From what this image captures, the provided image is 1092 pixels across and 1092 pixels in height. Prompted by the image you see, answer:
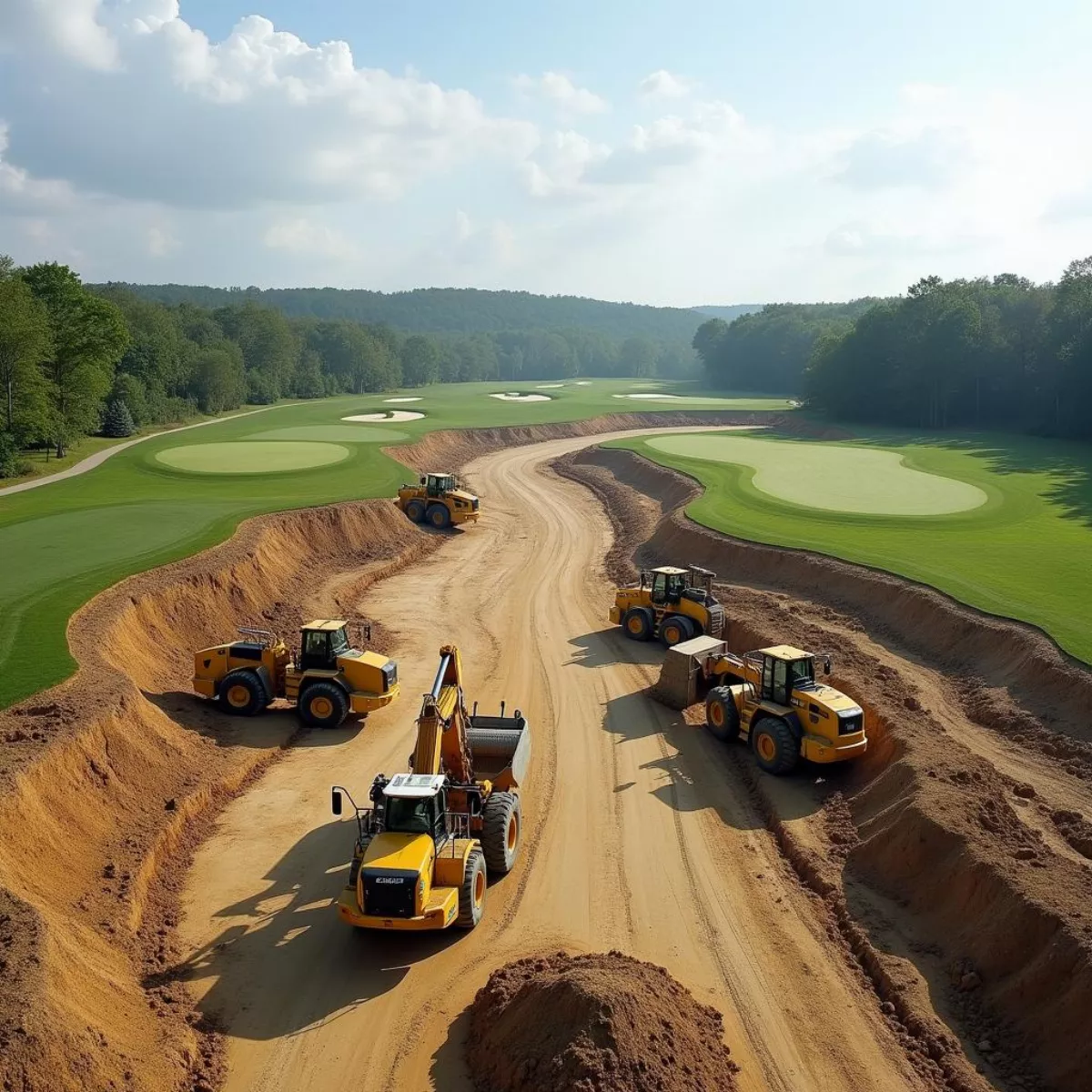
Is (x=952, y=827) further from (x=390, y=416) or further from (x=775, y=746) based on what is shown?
(x=390, y=416)

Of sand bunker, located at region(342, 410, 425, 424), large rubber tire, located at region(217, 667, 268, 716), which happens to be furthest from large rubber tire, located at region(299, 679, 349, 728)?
sand bunker, located at region(342, 410, 425, 424)

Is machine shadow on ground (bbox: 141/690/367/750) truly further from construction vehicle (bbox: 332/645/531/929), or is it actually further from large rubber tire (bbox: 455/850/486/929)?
large rubber tire (bbox: 455/850/486/929)

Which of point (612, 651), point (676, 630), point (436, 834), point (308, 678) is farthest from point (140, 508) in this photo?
point (436, 834)

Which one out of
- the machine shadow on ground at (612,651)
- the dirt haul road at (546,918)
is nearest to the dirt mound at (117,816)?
the dirt haul road at (546,918)

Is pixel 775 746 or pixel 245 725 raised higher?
pixel 775 746

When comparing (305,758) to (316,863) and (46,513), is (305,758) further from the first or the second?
(46,513)

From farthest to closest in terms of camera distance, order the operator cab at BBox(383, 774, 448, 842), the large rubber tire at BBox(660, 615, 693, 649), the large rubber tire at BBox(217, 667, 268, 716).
→ 1. the large rubber tire at BBox(660, 615, 693, 649)
2. the large rubber tire at BBox(217, 667, 268, 716)
3. the operator cab at BBox(383, 774, 448, 842)

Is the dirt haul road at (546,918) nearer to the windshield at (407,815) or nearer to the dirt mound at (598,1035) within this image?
the dirt mound at (598,1035)
